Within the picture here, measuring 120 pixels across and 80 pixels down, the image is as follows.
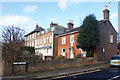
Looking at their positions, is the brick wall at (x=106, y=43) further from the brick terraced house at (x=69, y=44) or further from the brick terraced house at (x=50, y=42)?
the brick terraced house at (x=50, y=42)

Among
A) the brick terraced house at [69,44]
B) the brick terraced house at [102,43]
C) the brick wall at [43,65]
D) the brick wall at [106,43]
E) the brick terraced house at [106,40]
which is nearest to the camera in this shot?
Answer: the brick wall at [43,65]

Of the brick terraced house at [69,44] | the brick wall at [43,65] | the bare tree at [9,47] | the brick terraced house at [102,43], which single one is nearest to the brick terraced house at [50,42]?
the brick terraced house at [69,44]

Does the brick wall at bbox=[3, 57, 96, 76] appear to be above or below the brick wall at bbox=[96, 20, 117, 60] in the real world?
below

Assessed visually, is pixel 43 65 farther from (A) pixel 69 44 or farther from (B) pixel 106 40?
(B) pixel 106 40

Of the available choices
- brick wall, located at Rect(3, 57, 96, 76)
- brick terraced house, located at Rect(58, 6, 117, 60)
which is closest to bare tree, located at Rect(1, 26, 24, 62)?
brick wall, located at Rect(3, 57, 96, 76)

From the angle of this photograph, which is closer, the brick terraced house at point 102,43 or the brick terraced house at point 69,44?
the brick terraced house at point 102,43

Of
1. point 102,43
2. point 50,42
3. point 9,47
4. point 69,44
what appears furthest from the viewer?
point 50,42

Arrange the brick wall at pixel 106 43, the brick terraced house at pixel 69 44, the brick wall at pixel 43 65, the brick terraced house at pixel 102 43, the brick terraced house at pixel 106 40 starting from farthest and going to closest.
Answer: the brick terraced house at pixel 69 44
the brick terraced house at pixel 102 43
the brick terraced house at pixel 106 40
the brick wall at pixel 106 43
the brick wall at pixel 43 65

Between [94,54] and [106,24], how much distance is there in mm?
6489

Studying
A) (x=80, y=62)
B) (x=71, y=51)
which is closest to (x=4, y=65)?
(x=80, y=62)

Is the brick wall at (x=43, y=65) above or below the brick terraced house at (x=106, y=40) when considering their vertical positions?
below

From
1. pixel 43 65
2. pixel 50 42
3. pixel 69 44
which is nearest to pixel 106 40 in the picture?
pixel 69 44

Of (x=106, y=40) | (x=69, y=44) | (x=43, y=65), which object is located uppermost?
(x=106, y=40)

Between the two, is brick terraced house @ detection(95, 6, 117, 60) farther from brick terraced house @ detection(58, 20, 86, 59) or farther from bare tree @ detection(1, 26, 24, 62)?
bare tree @ detection(1, 26, 24, 62)
